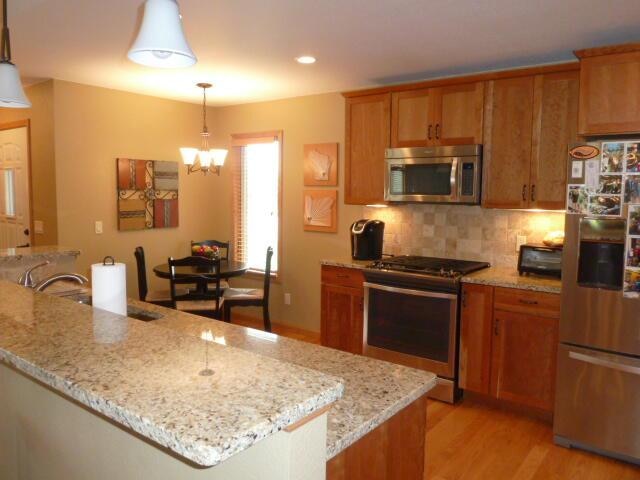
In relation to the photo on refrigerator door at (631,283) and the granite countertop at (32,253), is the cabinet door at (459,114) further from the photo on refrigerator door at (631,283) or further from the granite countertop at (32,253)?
the granite countertop at (32,253)

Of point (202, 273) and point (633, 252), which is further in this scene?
point (202, 273)

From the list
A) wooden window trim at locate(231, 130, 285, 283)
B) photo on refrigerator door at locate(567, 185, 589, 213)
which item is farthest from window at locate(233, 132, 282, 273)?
photo on refrigerator door at locate(567, 185, 589, 213)

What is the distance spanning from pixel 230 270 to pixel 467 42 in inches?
102

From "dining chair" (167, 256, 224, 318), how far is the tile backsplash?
1.47 meters

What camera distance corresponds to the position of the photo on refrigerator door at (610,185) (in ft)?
8.88

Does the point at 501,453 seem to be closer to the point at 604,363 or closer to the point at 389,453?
the point at 604,363

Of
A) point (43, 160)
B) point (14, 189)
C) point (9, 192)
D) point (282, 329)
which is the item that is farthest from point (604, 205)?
point (9, 192)

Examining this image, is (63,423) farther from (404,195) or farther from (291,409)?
(404,195)

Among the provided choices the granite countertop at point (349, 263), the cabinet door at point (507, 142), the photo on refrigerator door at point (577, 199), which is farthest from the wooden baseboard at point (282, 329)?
the photo on refrigerator door at point (577, 199)

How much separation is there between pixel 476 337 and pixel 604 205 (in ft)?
3.84

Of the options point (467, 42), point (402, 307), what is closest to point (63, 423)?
point (402, 307)

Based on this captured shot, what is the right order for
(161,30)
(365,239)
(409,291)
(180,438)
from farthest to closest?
(365,239)
(409,291)
(161,30)
(180,438)

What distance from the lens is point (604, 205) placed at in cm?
275

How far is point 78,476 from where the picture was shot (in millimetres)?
1319
